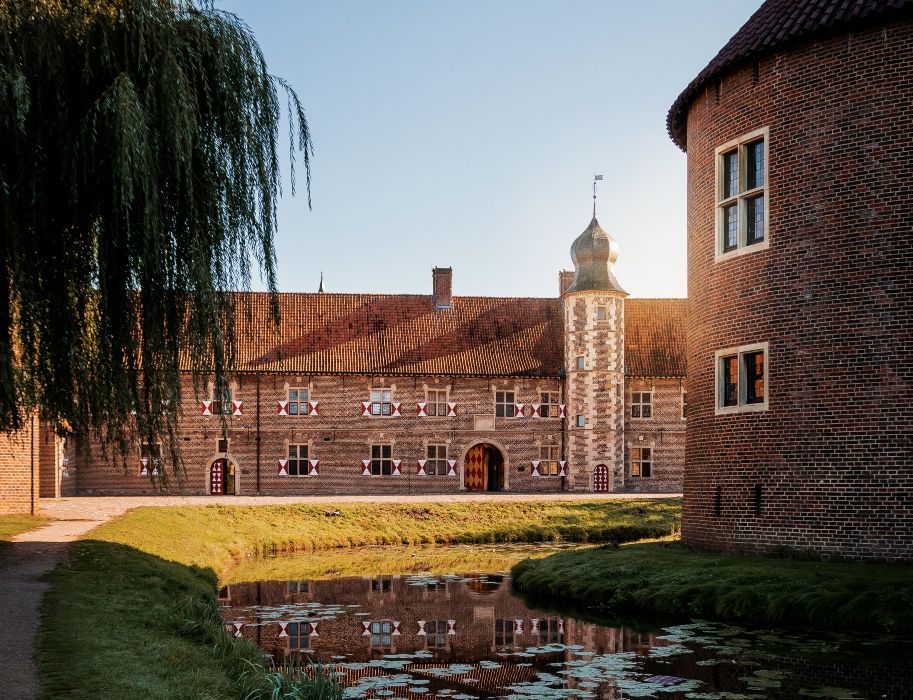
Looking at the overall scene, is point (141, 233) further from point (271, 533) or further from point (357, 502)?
point (357, 502)

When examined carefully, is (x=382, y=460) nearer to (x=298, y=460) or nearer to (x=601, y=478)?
(x=298, y=460)

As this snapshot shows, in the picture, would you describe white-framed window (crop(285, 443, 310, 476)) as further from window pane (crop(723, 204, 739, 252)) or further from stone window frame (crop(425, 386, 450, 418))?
window pane (crop(723, 204, 739, 252))

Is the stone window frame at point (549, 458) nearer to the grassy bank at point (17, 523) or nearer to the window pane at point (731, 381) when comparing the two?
the grassy bank at point (17, 523)

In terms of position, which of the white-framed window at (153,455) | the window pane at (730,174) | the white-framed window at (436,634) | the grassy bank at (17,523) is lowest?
the white-framed window at (436,634)

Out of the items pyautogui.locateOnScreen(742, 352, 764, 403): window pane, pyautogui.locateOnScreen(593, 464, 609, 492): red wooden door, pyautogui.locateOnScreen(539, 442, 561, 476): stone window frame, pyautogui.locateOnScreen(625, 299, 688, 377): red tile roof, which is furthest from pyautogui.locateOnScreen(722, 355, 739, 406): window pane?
pyautogui.locateOnScreen(539, 442, 561, 476): stone window frame

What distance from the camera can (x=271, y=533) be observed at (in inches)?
823

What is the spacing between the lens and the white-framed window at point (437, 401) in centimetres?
3158

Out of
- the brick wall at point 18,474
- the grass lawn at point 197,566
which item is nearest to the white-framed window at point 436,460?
the grass lawn at point 197,566

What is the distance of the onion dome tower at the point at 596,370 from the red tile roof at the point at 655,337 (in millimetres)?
1236

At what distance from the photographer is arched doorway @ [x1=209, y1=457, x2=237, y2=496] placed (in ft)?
101

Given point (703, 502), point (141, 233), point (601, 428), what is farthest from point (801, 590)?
point (601, 428)

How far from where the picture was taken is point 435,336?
3250cm

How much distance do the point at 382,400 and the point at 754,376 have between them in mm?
19120

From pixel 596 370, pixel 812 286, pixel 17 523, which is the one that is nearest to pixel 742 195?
pixel 812 286
